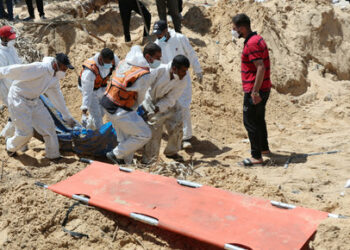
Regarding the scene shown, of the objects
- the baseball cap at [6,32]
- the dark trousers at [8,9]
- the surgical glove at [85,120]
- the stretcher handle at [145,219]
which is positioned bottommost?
the stretcher handle at [145,219]

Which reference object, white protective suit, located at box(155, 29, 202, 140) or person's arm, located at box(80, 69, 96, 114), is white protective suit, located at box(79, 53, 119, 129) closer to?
person's arm, located at box(80, 69, 96, 114)

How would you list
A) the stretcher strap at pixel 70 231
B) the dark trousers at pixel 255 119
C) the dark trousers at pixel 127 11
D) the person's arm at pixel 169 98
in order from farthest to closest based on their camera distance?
the dark trousers at pixel 127 11
the person's arm at pixel 169 98
the dark trousers at pixel 255 119
the stretcher strap at pixel 70 231

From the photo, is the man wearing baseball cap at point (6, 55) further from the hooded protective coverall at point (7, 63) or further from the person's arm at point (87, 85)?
the person's arm at point (87, 85)

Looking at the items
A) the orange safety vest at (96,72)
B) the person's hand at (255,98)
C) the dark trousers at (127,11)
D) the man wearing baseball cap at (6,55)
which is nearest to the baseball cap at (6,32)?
the man wearing baseball cap at (6,55)

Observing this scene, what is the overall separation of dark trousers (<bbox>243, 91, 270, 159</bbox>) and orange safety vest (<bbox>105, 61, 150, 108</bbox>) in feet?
4.12

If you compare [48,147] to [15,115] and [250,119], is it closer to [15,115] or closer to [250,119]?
[15,115]

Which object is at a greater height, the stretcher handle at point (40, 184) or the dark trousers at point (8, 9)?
the dark trousers at point (8, 9)

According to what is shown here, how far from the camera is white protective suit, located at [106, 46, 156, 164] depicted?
5.39 meters

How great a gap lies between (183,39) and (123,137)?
1.92 metres

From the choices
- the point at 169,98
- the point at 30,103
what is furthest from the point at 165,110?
the point at 30,103

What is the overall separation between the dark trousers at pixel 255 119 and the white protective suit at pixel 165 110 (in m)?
0.85

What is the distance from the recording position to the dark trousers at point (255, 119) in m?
5.50

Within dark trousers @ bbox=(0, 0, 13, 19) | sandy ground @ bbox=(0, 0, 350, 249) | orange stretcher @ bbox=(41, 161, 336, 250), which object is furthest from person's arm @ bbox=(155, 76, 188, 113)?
dark trousers @ bbox=(0, 0, 13, 19)

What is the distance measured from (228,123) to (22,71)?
366cm
